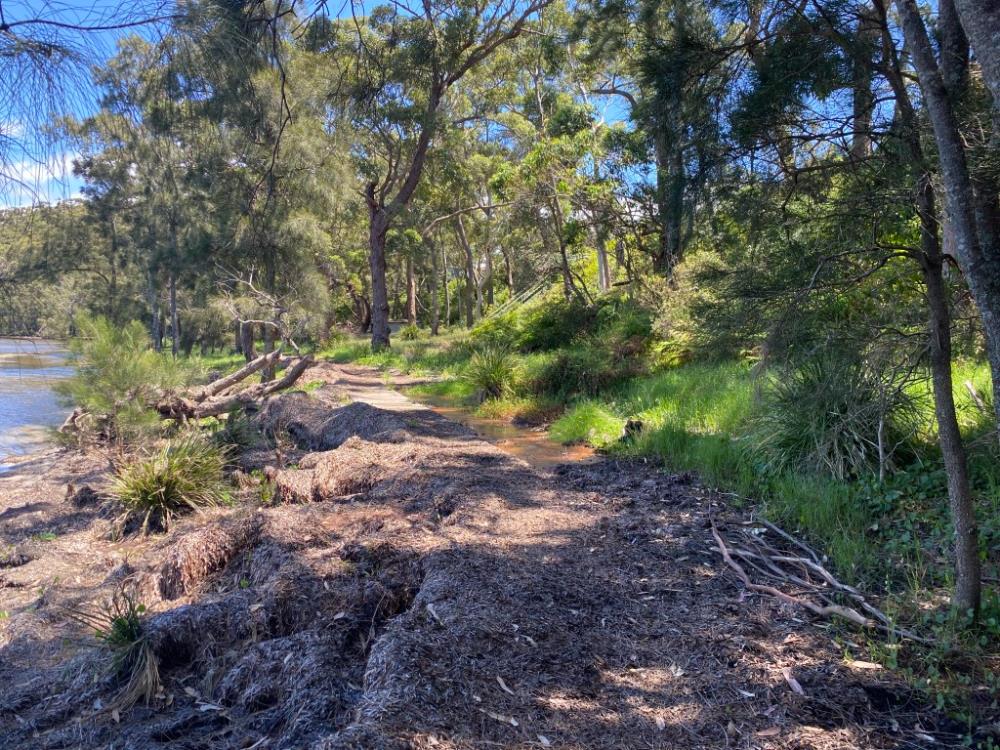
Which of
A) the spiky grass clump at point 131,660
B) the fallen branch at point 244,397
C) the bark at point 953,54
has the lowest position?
the spiky grass clump at point 131,660

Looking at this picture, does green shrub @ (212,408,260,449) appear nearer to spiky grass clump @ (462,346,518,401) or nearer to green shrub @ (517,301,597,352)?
spiky grass clump @ (462,346,518,401)

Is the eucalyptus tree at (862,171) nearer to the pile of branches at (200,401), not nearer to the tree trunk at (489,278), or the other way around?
the pile of branches at (200,401)

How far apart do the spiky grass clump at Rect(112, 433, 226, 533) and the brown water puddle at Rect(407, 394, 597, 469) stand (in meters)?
3.54

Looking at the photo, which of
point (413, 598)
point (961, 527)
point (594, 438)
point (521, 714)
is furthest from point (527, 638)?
point (594, 438)

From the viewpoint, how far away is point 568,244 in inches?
714

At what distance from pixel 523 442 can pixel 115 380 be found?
5.34 metres

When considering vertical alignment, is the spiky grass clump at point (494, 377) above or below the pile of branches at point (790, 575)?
above

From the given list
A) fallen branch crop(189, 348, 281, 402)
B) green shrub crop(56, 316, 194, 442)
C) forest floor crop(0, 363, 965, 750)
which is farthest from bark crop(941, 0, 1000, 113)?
fallen branch crop(189, 348, 281, 402)

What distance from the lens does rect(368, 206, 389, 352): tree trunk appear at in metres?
25.3

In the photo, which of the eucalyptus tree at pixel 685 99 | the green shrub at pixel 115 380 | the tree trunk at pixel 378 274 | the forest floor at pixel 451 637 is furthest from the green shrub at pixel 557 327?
the eucalyptus tree at pixel 685 99

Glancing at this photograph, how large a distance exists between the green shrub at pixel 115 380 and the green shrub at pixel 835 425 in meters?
7.54

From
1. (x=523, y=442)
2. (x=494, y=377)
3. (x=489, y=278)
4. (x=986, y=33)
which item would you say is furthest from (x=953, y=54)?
(x=489, y=278)

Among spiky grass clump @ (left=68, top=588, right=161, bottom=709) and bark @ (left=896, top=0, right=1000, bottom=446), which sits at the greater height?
bark @ (left=896, top=0, right=1000, bottom=446)

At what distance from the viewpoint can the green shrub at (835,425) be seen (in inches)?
226
